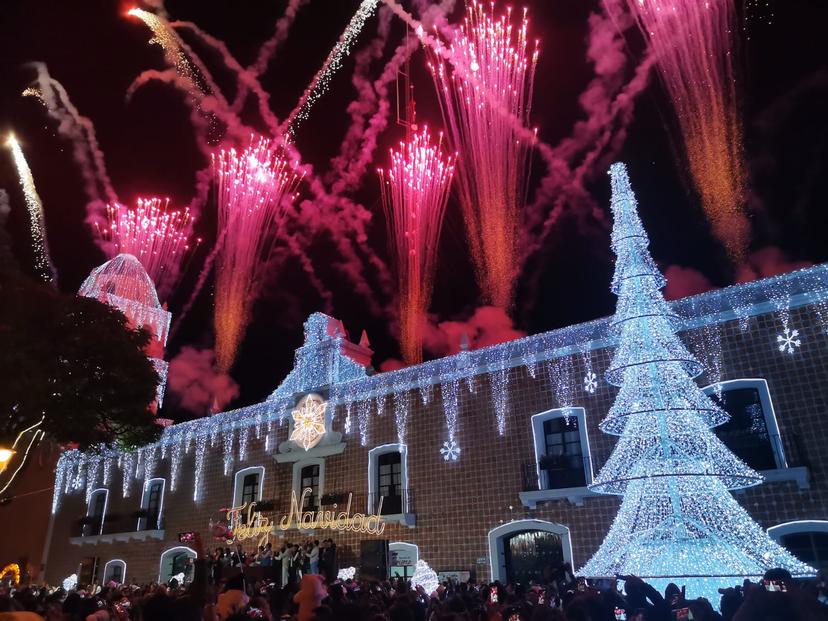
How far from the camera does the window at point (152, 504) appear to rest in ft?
85.3

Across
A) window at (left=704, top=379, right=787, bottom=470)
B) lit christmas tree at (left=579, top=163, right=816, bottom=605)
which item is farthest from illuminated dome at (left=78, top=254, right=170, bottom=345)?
window at (left=704, top=379, right=787, bottom=470)

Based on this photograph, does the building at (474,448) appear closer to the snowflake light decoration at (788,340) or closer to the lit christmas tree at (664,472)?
the snowflake light decoration at (788,340)

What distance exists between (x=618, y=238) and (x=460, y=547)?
9708 mm

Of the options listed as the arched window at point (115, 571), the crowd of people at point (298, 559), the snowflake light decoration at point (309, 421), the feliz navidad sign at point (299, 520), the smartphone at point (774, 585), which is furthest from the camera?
the arched window at point (115, 571)

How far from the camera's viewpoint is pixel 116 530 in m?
27.2

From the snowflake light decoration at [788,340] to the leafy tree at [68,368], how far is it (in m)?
15.5

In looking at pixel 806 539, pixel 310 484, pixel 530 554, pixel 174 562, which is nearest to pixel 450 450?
pixel 530 554

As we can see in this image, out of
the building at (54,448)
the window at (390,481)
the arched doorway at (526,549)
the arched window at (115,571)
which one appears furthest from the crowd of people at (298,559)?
the building at (54,448)

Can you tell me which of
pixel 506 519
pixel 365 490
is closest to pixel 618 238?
pixel 506 519

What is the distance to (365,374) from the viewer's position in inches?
859

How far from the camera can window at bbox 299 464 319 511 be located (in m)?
21.5

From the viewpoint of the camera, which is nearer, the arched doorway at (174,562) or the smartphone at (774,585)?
the smartphone at (774,585)

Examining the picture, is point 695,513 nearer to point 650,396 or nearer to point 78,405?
point 650,396

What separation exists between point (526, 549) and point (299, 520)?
326 inches
